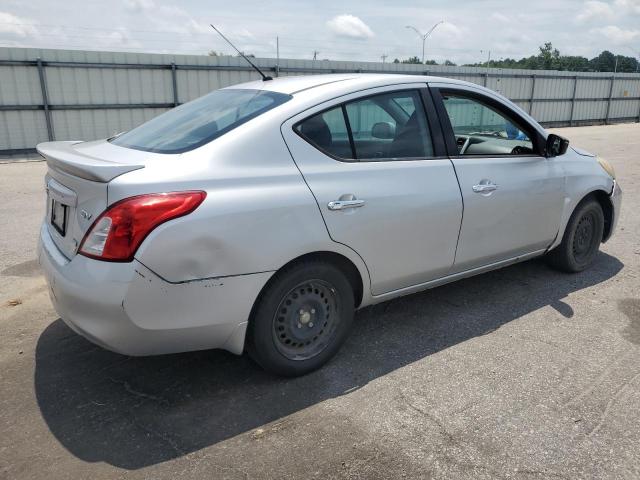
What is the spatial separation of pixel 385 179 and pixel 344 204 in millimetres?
376

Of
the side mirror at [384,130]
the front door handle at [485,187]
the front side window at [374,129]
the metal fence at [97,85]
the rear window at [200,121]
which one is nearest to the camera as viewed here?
the rear window at [200,121]

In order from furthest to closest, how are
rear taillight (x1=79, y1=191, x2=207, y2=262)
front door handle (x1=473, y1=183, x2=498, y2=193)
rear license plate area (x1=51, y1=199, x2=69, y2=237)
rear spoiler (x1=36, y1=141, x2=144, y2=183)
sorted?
front door handle (x1=473, y1=183, x2=498, y2=193), rear license plate area (x1=51, y1=199, x2=69, y2=237), rear spoiler (x1=36, y1=141, x2=144, y2=183), rear taillight (x1=79, y1=191, x2=207, y2=262)

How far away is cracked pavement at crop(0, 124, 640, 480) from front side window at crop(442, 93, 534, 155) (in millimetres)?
1185

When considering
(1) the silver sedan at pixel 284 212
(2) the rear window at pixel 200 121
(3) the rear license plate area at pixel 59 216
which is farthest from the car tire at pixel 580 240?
(3) the rear license plate area at pixel 59 216

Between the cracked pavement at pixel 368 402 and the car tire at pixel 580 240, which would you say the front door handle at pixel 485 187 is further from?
the car tire at pixel 580 240

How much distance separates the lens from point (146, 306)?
8.20ft

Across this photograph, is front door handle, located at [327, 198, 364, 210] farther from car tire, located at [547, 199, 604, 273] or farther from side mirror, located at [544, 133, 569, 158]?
car tire, located at [547, 199, 604, 273]

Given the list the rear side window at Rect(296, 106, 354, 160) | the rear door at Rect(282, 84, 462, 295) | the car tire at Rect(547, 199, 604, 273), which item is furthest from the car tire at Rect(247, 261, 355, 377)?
the car tire at Rect(547, 199, 604, 273)

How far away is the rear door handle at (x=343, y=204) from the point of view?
2.95 meters

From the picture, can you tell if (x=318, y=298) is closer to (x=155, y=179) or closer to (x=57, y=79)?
(x=155, y=179)

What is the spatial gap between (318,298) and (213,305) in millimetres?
695

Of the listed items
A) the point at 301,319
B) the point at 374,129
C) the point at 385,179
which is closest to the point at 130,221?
the point at 301,319

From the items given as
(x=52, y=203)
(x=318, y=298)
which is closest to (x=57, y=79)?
(x=52, y=203)

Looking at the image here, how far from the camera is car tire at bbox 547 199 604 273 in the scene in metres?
4.59
